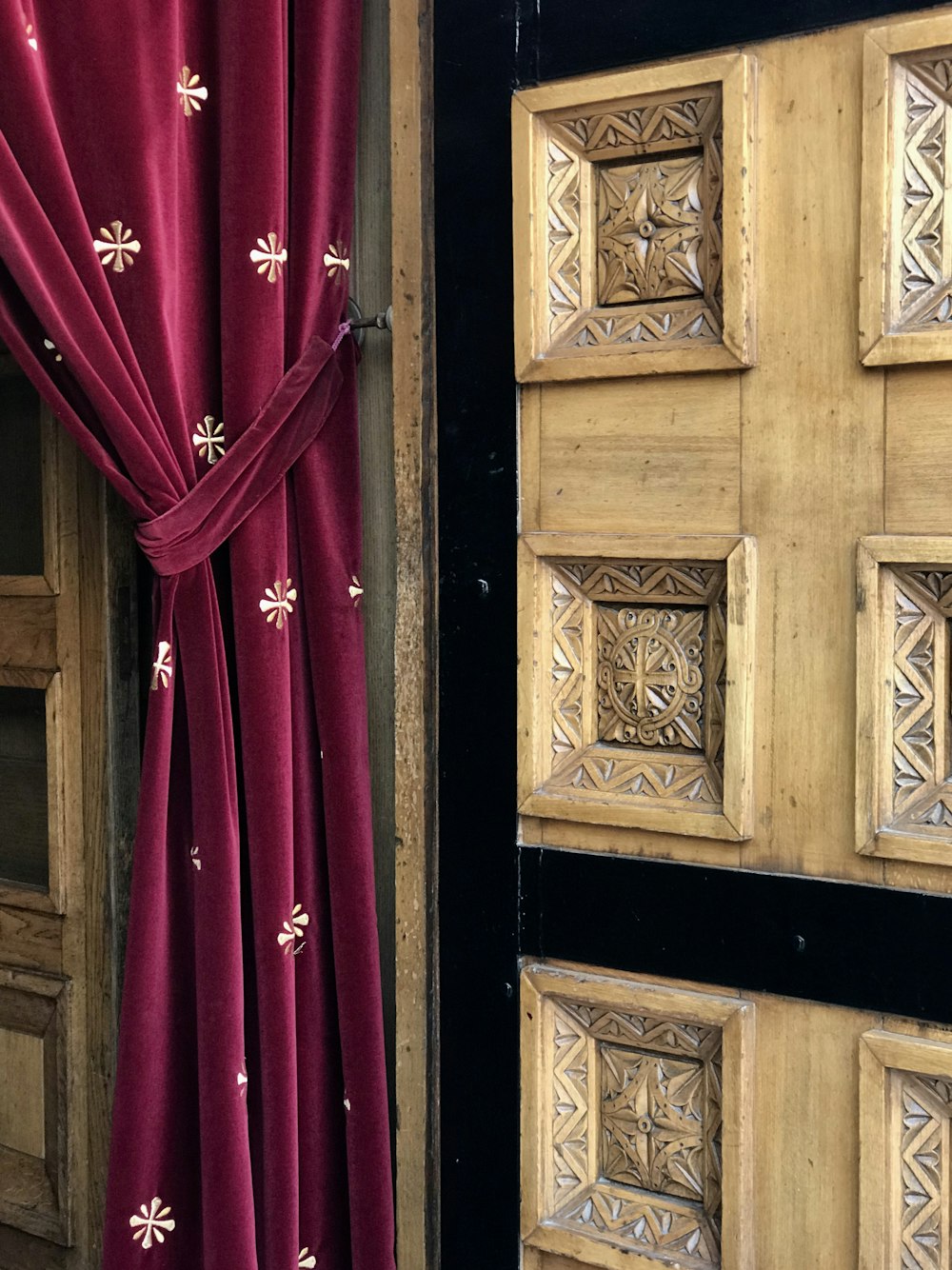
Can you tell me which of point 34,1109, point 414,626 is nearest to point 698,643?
point 414,626

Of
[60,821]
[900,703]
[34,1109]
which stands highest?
[900,703]

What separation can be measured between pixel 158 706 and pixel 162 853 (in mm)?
167

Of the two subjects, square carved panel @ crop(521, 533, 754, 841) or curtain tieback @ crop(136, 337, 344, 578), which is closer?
square carved panel @ crop(521, 533, 754, 841)

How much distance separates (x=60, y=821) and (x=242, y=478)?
555 mm

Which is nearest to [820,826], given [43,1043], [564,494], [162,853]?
[564,494]

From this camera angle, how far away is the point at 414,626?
57.2 inches

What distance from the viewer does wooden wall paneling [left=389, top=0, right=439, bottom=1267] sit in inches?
56.0

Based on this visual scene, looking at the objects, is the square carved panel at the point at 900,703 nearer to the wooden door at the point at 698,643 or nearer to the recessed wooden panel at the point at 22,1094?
the wooden door at the point at 698,643

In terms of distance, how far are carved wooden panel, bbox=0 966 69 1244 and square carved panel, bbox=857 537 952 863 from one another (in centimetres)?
109

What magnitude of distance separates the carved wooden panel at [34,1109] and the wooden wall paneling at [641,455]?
0.96m

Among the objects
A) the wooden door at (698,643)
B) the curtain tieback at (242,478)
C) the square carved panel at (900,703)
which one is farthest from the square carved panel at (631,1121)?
the curtain tieback at (242,478)

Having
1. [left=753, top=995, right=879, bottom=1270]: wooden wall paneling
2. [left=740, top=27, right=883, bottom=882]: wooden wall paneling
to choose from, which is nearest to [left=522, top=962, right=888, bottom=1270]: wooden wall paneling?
[left=753, top=995, right=879, bottom=1270]: wooden wall paneling

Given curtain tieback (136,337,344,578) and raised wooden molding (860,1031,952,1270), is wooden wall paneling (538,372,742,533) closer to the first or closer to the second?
curtain tieback (136,337,344,578)

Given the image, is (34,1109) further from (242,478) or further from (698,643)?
(698,643)
